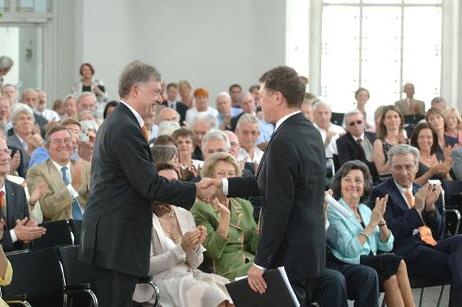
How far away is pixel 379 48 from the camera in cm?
2061

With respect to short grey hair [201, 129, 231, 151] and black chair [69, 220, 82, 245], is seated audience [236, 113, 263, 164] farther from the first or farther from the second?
black chair [69, 220, 82, 245]

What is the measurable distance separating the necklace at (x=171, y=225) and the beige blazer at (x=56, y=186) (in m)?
1.25

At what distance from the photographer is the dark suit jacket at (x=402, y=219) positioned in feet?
27.1

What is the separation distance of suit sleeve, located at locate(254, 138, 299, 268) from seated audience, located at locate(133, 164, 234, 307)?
1214 millimetres

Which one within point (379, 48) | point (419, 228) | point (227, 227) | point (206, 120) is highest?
point (379, 48)

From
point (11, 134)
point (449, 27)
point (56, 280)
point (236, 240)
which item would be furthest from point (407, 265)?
point (449, 27)

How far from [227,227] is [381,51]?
555 inches

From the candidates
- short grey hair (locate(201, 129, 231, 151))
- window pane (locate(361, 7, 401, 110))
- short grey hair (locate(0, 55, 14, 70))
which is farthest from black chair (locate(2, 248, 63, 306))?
window pane (locate(361, 7, 401, 110))

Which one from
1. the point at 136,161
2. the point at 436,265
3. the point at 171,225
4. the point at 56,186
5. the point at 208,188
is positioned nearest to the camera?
the point at 136,161

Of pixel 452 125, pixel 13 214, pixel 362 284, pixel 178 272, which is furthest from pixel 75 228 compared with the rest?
pixel 452 125

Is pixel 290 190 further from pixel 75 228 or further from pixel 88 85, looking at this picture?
pixel 88 85

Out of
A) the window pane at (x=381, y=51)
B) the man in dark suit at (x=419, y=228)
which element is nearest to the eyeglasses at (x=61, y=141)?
the man in dark suit at (x=419, y=228)

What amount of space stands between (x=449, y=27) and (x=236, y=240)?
1403 cm

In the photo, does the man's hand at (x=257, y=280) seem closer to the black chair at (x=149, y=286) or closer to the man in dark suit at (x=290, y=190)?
the man in dark suit at (x=290, y=190)
